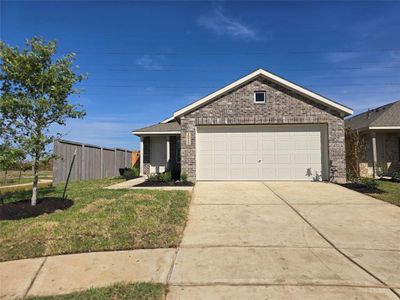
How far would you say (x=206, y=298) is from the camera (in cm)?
363

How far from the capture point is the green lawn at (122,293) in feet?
12.0

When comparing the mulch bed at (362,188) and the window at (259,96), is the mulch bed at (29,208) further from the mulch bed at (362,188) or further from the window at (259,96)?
the mulch bed at (362,188)

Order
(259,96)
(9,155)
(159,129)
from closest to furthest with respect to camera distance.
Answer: (9,155) < (259,96) < (159,129)

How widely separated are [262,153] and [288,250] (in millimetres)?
8761

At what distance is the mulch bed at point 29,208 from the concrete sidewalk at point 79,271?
266 cm

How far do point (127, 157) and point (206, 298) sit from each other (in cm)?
2258

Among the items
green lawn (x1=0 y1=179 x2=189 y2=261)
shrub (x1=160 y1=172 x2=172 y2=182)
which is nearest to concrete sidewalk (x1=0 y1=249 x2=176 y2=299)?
green lawn (x1=0 y1=179 x2=189 y2=261)

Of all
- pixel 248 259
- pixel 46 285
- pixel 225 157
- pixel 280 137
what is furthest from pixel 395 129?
pixel 46 285

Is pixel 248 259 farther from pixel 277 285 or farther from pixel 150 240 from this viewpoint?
pixel 150 240

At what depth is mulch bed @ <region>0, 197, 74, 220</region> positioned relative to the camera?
7.26m

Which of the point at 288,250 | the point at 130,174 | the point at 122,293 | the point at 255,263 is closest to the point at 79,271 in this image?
the point at 122,293

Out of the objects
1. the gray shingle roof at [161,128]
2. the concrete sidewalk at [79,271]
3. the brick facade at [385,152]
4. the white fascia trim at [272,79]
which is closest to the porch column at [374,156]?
the brick facade at [385,152]

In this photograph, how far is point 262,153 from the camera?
13828mm

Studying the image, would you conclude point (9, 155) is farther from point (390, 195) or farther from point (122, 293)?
point (390, 195)
